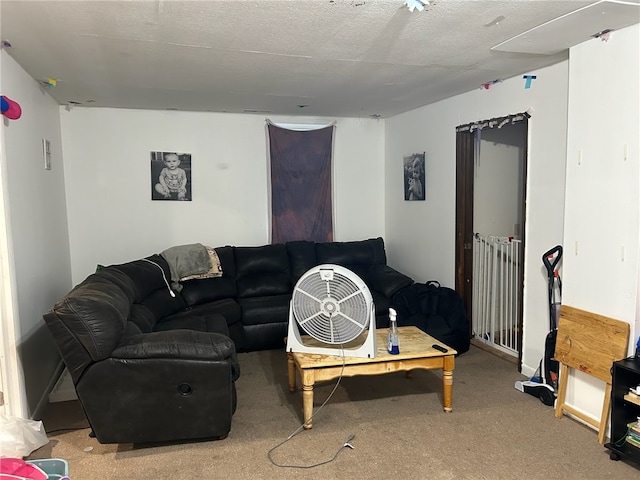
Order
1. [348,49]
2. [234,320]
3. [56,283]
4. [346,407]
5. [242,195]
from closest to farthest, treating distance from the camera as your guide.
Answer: [348,49], [346,407], [56,283], [234,320], [242,195]

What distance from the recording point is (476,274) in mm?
4211

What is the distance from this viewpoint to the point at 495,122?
3.63 metres

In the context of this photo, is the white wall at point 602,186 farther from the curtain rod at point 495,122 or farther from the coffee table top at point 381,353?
the coffee table top at point 381,353

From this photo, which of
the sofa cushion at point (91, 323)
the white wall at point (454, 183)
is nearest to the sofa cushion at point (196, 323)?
the sofa cushion at point (91, 323)

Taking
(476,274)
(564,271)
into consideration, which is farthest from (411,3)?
(476,274)

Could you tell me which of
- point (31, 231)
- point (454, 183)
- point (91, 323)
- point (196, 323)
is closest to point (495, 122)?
point (454, 183)

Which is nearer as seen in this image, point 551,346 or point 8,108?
point 8,108

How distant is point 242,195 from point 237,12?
289 centimetres

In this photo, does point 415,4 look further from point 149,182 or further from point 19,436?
point 149,182

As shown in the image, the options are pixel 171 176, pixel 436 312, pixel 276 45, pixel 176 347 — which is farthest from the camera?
pixel 171 176

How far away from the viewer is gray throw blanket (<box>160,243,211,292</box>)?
4.14 meters

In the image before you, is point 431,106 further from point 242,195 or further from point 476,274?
point 242,195

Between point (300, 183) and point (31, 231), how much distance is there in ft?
8.80

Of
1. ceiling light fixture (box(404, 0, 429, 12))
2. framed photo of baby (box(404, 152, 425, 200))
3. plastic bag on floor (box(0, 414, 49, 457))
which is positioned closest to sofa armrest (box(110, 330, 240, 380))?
plastic bag on floor (box(0, 414, 49, 457))
